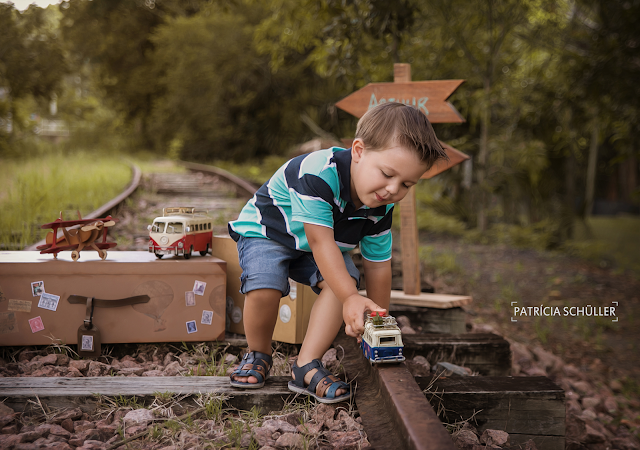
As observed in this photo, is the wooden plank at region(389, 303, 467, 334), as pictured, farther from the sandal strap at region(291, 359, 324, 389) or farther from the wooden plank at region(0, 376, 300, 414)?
the wooden plank at region(0, 376, 300, 414)

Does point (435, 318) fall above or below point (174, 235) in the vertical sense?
below

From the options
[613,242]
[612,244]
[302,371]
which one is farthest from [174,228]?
[613,242]

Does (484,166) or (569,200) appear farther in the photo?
Result: (569,200)

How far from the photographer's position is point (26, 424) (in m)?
1.66

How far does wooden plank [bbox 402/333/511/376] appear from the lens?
8.38ft

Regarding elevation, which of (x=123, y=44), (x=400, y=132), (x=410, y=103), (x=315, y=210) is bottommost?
(x=315, y=210)

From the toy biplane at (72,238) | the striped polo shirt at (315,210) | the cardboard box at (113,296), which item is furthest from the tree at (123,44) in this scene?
the striped polo shirt at (315,210)

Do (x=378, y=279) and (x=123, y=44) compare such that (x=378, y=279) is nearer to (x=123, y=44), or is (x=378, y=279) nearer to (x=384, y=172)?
(x=384, y=172)

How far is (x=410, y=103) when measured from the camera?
10.6ft

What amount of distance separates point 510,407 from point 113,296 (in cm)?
173

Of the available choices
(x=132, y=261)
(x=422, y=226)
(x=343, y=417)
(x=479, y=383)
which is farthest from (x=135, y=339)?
(x=422, y=226)

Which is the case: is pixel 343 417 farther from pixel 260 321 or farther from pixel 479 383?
pixel 479 383

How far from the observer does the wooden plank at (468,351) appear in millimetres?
2553

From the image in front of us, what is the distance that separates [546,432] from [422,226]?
286 inches
